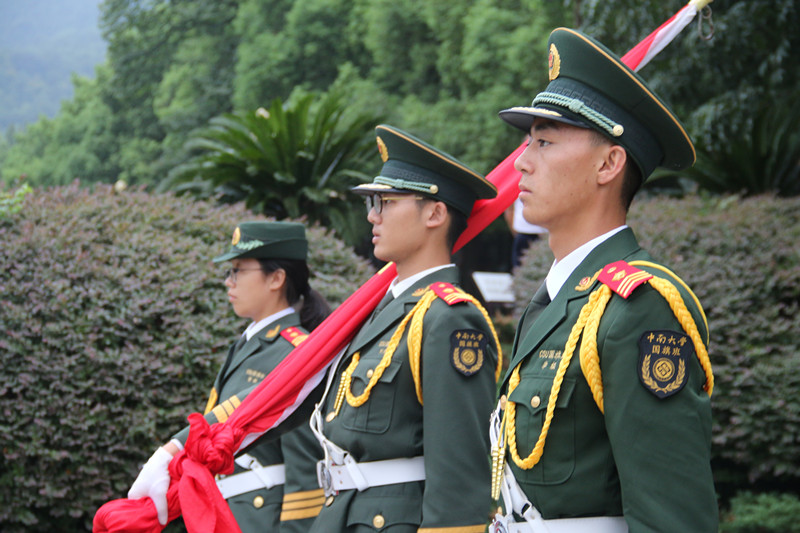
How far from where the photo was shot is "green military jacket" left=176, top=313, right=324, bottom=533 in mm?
3408

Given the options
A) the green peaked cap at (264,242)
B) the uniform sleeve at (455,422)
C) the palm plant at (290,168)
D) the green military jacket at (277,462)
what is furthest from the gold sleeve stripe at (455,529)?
the palm plant at (290,168)

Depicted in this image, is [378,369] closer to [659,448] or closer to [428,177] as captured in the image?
[428,177]

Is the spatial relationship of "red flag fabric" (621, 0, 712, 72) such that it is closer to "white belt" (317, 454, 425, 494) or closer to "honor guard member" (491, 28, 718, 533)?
"honor guard member" (491, 28, 718, 533)

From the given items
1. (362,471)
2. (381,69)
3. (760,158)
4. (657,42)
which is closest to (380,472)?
(362,471)

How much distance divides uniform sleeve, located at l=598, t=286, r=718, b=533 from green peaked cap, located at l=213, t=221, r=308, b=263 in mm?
2520

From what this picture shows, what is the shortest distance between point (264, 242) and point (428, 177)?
1.21 m

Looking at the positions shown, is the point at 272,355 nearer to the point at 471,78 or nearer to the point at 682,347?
the point at 682,347

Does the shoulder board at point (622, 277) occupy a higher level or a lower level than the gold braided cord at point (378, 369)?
higher

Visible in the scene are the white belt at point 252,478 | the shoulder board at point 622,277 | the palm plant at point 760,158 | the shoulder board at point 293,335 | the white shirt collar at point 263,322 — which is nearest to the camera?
the shoulder board at point 622,277

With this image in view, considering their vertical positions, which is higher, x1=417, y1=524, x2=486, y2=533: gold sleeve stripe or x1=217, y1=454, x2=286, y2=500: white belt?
x1=417, y1=524, x2=486, y2=533: gold sleeve stripe

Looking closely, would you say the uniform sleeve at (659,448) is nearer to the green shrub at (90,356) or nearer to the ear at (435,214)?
the ear at (435,214)

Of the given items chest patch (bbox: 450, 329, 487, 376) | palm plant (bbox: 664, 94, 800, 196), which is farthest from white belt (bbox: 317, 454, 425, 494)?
palm plant (bbox: 664, 94, 800, 196)

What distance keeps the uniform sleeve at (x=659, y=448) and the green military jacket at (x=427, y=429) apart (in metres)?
0.89

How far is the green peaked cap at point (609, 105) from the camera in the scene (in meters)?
1.92
